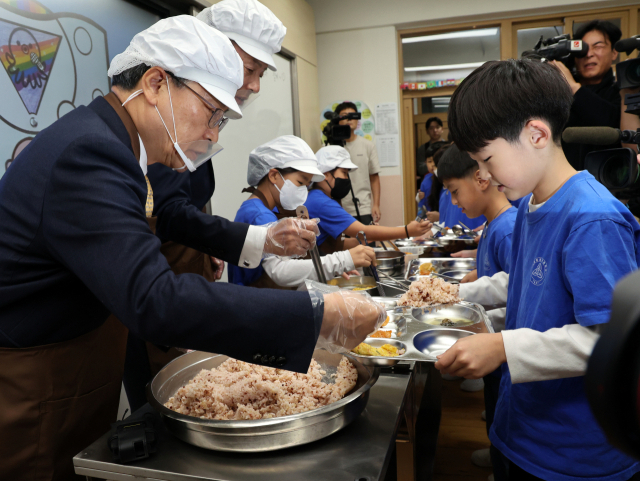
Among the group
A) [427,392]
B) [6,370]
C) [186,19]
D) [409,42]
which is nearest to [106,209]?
[6,370]

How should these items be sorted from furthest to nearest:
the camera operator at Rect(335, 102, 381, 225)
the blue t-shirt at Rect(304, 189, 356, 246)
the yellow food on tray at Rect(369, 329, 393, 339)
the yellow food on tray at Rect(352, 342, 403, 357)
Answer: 1. the camera operator at Rect(335, 102, 381, 225)
2. the blue t-shirt at Rect(304, 189, 356, 246)
3. the yellow food on tray at Rect(369, 329, 393, 339)
4. the yellow food on tray at Rect(352, 342, 403, 357)

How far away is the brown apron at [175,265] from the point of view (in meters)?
1.53

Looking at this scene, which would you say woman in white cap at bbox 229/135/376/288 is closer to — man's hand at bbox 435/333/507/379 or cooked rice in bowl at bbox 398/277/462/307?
cooked rice in bowl at bbox 398/277/462/307

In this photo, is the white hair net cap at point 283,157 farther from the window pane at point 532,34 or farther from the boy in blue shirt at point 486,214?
the window pane at point 532,34

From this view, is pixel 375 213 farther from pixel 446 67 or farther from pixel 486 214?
pixel 486 214

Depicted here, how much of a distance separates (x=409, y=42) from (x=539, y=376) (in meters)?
5.72

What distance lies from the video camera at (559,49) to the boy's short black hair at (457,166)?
468 millimetres

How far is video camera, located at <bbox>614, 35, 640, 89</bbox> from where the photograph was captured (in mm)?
1361

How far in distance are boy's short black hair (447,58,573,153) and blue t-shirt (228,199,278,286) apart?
3.68 feet

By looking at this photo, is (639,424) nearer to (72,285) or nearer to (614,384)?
(614,384)

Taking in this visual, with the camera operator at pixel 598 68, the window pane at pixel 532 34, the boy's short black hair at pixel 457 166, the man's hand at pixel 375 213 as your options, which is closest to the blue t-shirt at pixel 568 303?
the boy's short black hair at pixel 457 166

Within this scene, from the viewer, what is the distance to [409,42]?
5.82 meters

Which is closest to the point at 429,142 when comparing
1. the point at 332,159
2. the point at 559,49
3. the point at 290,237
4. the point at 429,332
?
the point at 332,159

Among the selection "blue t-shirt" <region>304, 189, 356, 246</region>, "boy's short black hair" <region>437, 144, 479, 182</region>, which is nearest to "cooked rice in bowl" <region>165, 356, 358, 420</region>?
"boy's short black hair" <region>437, 144, 479, 182</region>
